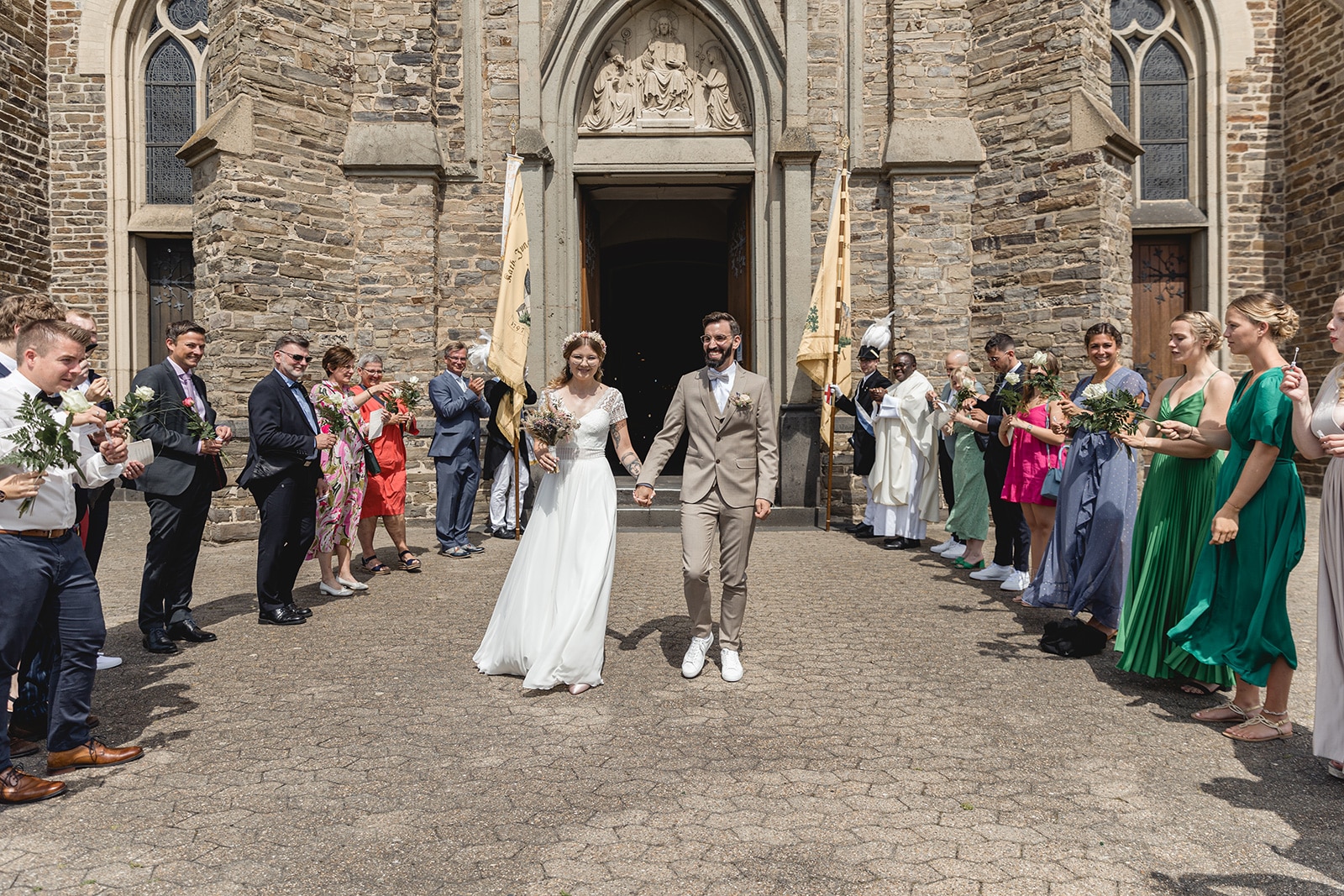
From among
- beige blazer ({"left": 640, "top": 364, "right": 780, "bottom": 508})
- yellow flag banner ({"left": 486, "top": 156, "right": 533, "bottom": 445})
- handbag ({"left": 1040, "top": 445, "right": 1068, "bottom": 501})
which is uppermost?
yellow flag banner ({"left": 486, "top": 156, "right": 533, "bottom": 445})

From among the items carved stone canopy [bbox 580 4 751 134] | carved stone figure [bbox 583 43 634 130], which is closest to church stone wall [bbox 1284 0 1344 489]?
carved stone canopy [bbox 580 4 751 134]

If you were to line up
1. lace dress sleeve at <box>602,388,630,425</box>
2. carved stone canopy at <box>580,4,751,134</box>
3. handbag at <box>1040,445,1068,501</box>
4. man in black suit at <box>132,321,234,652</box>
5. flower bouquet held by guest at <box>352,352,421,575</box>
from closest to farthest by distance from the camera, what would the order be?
lace dress sleeve at <box>602,388,630,425</box>
man in black suit at <box>132,321,234,652</box>
handbag at <box>1040,445,1068,501</box>
flower bouquet held by guest at <box>352,352,421,575</box>
carved stone canopy at <box>580,4,751,134</box>

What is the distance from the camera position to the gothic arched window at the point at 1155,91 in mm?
14227

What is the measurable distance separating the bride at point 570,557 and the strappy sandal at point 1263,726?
3015 millimetres

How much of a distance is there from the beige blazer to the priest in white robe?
4765 millimetres

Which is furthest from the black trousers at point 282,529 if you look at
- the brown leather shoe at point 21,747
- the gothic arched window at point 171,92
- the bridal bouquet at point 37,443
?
the gothic arched window at point 171,92

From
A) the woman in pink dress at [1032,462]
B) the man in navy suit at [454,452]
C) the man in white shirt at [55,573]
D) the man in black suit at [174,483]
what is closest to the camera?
the man in white shirt at [55,573]

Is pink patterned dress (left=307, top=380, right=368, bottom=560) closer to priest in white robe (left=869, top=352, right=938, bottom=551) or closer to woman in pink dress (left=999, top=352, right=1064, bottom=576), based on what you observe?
woman in pink dress (left=999, top=352, right=1064, bottom=576)

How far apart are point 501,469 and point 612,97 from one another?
219 inches

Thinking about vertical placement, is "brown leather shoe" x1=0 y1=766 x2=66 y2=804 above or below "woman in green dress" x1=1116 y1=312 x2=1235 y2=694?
below

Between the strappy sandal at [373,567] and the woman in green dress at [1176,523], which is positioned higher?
the woman in green dress at [1176,523]

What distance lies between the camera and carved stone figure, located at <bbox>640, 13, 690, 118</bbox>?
12023mm

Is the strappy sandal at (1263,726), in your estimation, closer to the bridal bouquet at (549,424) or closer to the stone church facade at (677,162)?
the bridal bouquet at (549,424)

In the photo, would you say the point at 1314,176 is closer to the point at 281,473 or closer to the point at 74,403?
the point at 281,473
